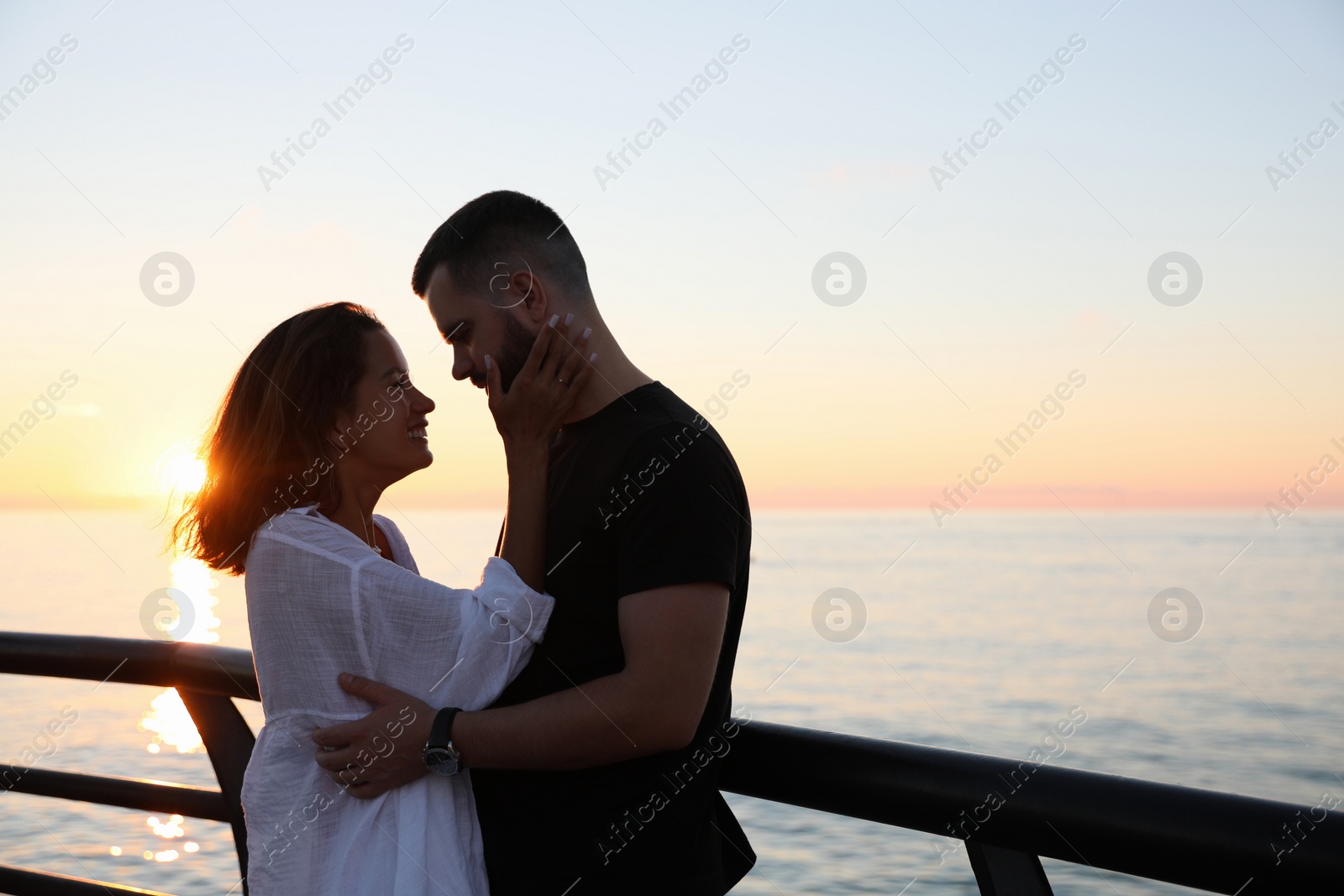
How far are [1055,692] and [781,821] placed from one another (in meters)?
11.3

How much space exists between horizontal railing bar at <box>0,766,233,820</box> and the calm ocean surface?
1.84 ft

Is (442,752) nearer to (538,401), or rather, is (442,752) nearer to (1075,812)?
(538,401)

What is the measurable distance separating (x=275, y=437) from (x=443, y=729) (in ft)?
2.36

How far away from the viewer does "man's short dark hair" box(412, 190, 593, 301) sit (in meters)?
2.02

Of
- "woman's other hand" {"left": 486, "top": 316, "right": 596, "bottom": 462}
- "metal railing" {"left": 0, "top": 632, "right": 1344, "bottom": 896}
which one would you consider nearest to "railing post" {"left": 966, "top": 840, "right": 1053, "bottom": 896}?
"metal railing" {"left": 0, "top": 632, "right": 1344, "bottom": 896}

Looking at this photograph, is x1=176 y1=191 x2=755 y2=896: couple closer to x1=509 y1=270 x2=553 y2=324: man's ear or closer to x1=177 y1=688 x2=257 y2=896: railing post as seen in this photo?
x1=509 y1=270 x2=553 y2=324: man's ear

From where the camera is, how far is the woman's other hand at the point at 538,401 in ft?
5.99

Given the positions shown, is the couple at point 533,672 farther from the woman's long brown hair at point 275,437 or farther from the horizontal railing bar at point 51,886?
the horizontal railing bar at point 51,886

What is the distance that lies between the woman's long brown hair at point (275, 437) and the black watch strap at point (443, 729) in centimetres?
54

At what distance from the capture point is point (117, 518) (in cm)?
13525

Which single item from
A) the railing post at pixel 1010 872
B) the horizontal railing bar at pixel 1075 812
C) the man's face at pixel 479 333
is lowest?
the railing post at pixel 1010 872

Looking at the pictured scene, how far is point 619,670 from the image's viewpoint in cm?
162

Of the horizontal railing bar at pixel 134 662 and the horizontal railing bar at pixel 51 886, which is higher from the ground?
the horizontal railing bar at pixel 134 662

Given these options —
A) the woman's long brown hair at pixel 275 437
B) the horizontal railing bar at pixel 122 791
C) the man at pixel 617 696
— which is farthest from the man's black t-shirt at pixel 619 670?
the horizontal railing bar at pixel 122 791
